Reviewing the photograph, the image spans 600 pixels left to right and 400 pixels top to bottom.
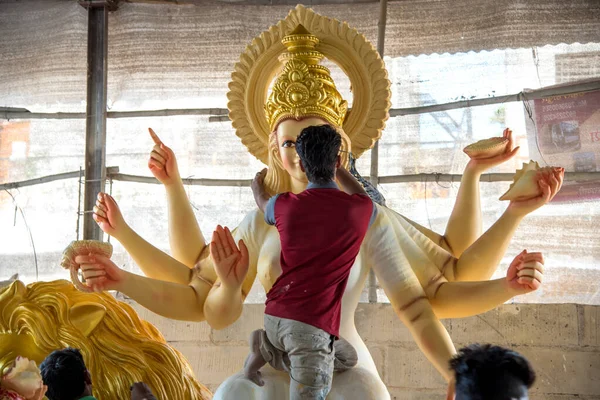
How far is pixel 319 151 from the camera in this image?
8.15ft

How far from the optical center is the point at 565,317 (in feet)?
12.5

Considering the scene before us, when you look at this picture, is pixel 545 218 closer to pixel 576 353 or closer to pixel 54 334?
pixel 576 353

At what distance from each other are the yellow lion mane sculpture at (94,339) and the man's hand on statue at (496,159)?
121 cm

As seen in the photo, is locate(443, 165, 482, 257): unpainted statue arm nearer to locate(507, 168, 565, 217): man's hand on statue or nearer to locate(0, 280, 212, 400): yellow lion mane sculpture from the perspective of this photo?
locate(507, 168, 565, 217): man's hand on statue

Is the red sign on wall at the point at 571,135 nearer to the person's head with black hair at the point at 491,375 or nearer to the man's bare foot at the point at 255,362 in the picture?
the man's bare foot at the point at 255,362

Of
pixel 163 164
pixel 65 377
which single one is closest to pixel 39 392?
pixel 65 377

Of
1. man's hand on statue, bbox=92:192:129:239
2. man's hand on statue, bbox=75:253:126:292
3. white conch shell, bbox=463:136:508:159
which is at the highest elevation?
white conch shell, bbox=463:136:508:159

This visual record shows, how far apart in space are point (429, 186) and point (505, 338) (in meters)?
1.08

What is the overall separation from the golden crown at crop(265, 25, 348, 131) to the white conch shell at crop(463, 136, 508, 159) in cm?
47

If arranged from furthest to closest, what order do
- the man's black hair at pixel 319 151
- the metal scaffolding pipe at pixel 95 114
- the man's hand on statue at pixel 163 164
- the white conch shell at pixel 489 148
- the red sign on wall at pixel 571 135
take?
the metal scaffolding pipe at pixel 95 114, the red sign on wall at pixel 571 135, the man's hand on statue at pixel 163 164, the white conch shell at pixel 489 148, the man's black hair at pixel 319 151

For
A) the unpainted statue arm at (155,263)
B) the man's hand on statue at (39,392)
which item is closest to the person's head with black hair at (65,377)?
the man's hand on statue at (39,392)

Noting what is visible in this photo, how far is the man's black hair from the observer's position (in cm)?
248

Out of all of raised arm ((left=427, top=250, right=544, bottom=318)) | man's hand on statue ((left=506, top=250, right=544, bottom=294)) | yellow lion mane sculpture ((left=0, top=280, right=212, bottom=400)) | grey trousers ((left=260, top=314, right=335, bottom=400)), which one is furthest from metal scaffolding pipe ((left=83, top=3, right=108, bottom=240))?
man's hand on statue ((left=506, top=250, right=544, bottom=294))

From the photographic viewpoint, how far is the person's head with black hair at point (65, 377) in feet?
7.80
